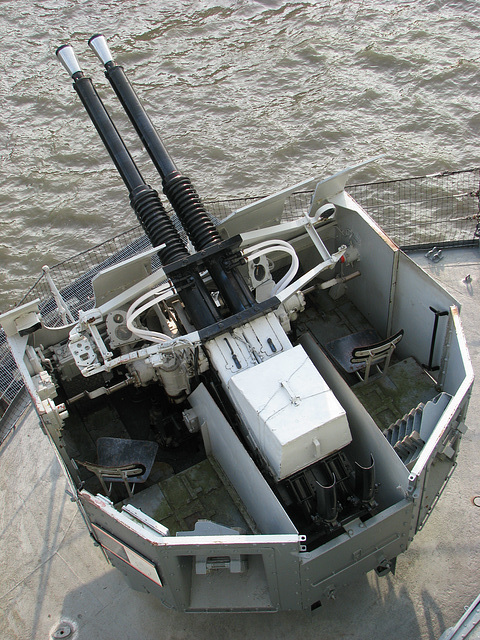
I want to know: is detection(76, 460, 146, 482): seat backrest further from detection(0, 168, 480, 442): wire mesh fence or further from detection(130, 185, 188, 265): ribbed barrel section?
detection(0, 168, 480, 442): wire mesh fence

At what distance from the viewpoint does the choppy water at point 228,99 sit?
46.8ft

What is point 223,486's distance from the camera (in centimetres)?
700

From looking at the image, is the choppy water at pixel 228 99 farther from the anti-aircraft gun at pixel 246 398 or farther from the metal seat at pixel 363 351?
the metal seat at pixel 363 351

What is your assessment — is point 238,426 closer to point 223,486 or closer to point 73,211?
point 223,486

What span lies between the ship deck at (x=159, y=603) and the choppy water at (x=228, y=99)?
644 centimetres

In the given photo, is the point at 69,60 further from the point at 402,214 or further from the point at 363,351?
the point at 402,214

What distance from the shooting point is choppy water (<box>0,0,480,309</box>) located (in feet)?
46.8

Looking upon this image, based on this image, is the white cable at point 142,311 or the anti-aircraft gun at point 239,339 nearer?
the anti-aircraft gun at point 239,339

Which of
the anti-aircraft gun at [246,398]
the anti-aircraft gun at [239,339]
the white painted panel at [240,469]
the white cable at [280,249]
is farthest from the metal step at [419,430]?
the white cable at [280,249]

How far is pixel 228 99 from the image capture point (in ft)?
51.6

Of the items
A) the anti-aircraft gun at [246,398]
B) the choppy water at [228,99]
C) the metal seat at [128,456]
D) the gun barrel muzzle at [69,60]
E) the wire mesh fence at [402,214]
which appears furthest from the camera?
the choppy water at [228,99]

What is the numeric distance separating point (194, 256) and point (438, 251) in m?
4.37

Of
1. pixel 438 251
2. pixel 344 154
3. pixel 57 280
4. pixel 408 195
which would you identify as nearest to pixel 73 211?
pixel 57 280

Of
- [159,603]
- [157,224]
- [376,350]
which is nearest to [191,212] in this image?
[157,224]
